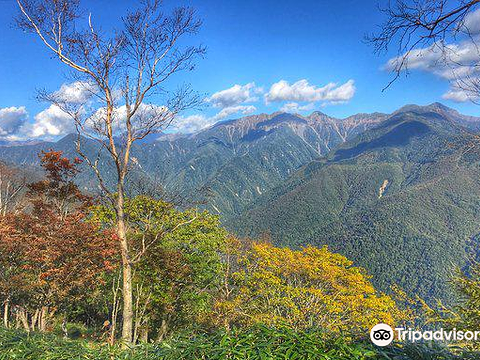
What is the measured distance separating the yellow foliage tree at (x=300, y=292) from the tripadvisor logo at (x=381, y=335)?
11.4 metres

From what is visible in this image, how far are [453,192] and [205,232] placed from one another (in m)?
230

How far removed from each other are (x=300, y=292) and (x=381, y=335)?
12.8 metres

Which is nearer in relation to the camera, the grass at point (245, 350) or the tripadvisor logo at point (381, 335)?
the grass at point (245, 350)

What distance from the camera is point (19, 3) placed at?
667 centimetres

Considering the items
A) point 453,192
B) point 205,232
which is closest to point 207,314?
point 205,232

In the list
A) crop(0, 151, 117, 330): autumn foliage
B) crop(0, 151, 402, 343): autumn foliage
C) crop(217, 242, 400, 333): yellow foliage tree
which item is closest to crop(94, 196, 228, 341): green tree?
crop(0, 151, 402, 343): autumn foliage

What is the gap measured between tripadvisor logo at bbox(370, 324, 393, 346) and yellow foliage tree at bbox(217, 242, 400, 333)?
1140 centimetres

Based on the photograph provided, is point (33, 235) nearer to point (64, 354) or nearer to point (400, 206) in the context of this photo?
point (64, 354)

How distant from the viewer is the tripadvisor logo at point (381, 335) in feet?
9.27

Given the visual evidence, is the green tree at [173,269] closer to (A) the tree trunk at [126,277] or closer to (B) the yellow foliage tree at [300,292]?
(B) the yellow foliage tree at [300,292]

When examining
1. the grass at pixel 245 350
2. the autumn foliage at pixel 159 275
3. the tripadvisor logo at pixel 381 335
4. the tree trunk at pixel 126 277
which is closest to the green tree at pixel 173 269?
the autumn foliage at pixel 159 275

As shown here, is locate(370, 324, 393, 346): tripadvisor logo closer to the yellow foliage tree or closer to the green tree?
the green tree

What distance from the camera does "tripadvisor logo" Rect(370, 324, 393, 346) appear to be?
2824 mm

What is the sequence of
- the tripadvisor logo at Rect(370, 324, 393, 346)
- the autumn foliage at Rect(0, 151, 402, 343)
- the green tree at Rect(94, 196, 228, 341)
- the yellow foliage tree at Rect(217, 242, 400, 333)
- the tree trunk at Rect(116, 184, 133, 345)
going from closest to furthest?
1. the tripadvisor logo at Rect(370, 324, 393, 346)
2. the tree trunk at Rect(116, 184, 133, 345)
3. the autumn foliage at Rect(0, 151, 402, 343)
4. the green tree at Rect(94, 196, 228, 341)
5. the yellow foliage tree at Rect(217, 242, 400, 333)
